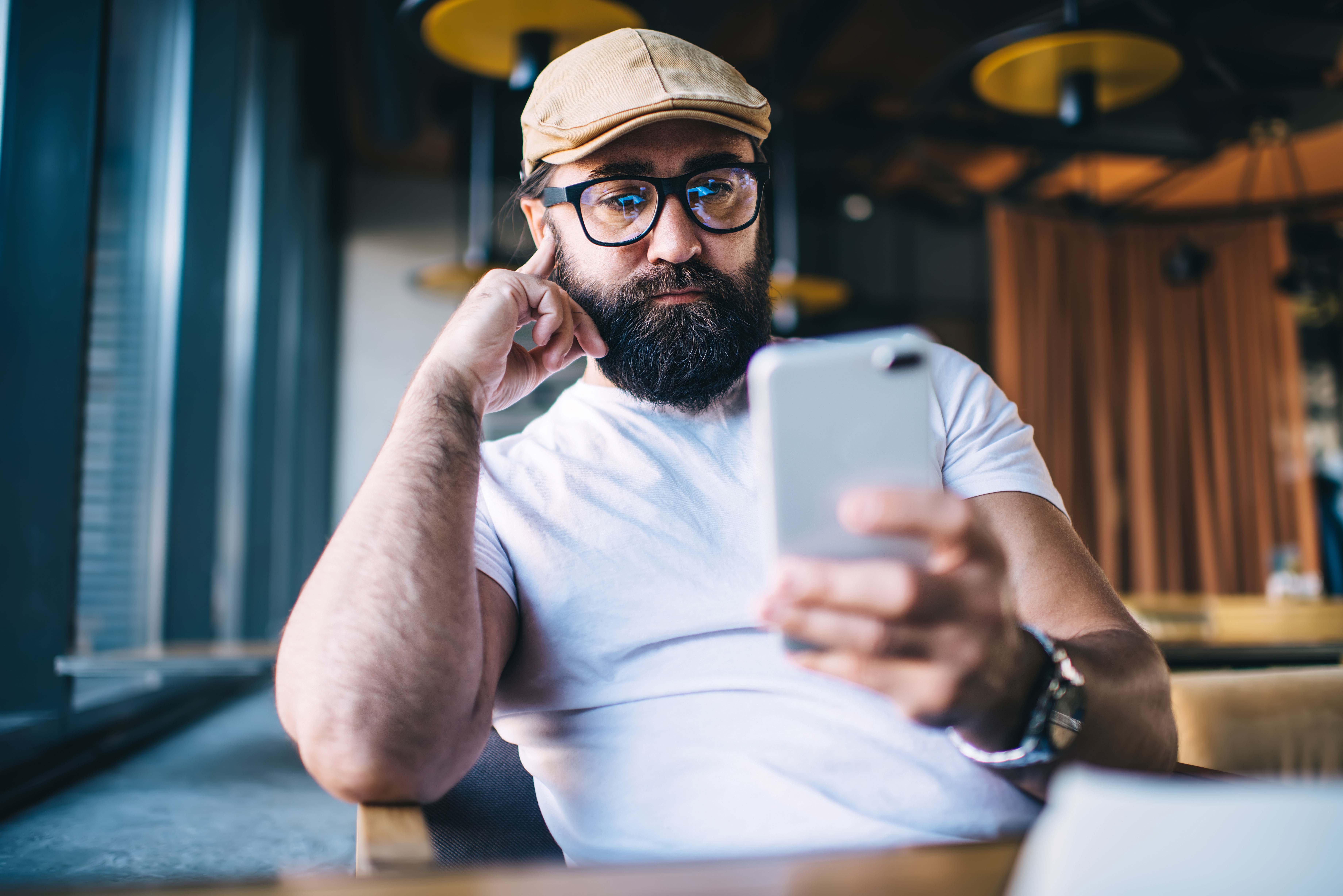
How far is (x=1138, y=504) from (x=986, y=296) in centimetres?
215

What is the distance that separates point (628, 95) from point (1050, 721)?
88 centimetres

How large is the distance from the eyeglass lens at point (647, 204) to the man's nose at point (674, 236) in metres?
0.01

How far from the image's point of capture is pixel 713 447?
1.18 m

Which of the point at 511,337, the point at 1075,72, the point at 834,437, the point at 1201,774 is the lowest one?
the point at 1201,774

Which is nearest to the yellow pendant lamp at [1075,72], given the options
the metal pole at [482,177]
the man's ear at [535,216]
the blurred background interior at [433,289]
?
the blurred background interior at [433,289]

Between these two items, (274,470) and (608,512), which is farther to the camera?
(274,470)

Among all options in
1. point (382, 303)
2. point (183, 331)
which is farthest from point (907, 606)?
point (382, 303)

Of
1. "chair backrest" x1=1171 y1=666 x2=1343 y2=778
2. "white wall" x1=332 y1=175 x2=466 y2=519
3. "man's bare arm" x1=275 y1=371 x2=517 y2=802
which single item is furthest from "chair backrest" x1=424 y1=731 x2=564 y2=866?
"white wall" x1=332 y1=175 x2=466 y2=519

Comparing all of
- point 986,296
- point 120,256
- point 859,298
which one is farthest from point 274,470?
point 986,296

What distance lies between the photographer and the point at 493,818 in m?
1.15

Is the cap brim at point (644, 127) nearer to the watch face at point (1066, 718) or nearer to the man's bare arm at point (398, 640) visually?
the man's bare arm at point (398, 640)

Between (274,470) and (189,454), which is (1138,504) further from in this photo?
(189,454)

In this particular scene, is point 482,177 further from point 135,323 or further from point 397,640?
point 397,640

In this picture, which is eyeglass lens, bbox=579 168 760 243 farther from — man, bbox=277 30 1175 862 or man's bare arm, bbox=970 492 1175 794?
man's bare arm, bbox=970 492 1175 794
